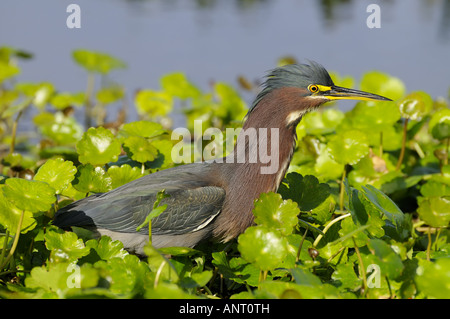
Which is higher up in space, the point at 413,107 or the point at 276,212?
the point at 413,107

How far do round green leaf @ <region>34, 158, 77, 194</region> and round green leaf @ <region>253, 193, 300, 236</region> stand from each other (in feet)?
3.24

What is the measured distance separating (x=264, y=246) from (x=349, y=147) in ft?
4.43

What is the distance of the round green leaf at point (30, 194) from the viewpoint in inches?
109

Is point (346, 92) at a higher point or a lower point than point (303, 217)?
higher

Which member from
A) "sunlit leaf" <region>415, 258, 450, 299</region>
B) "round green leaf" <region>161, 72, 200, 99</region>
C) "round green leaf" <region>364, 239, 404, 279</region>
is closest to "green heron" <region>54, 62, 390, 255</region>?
"round green leaf" <region>364, 239, 404, 279</region>

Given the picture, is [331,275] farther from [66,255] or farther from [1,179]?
[1,179]

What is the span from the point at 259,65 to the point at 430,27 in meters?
4.46

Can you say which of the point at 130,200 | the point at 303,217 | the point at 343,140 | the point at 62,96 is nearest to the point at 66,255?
the point at 130,200

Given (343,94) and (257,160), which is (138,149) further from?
(343,94)

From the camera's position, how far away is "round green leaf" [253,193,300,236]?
110 inches

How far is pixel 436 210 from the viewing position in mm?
2859

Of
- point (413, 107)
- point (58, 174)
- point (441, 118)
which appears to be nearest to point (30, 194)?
point (58, 174)

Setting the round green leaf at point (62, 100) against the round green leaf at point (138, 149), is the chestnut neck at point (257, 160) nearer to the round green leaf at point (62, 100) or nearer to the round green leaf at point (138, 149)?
the round green leaf at point (138, 149)

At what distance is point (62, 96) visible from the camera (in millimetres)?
6223
